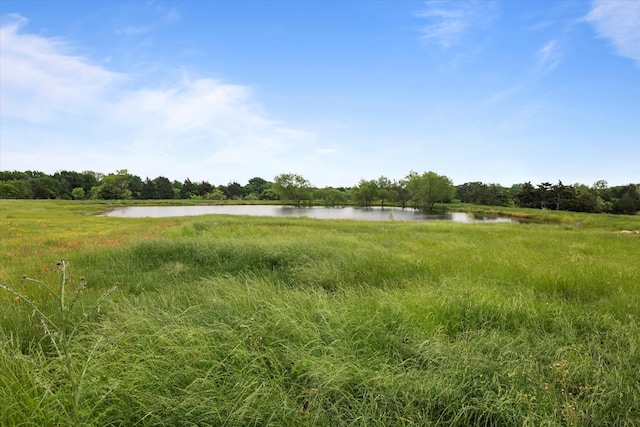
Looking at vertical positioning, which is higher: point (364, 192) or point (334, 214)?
point (364, 192)

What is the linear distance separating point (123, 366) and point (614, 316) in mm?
7220

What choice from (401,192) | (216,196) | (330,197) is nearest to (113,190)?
(216,196)

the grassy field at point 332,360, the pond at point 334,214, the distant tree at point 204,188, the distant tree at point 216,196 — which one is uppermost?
the distant tree at point 204,188

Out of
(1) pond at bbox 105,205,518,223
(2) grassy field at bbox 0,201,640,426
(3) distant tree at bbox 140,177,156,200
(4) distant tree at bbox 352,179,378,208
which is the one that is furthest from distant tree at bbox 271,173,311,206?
(2) grassy field at bbox 0,201,640,426

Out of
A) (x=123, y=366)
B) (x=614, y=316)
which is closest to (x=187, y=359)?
(x=123, y=366)

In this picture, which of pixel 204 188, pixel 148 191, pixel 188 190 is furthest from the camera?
pixel 204 188

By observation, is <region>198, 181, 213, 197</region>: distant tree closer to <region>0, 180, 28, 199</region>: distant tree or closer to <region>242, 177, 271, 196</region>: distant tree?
<region>242, 177, 271, 196</region>: distant tree

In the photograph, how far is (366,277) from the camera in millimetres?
7793

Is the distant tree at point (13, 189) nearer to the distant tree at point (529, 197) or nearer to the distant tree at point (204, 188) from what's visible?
the distant tree at point (204, 188)

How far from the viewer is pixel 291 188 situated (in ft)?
358

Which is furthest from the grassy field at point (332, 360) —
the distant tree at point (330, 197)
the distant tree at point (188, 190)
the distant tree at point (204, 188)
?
the distant tree at point (204, 188)

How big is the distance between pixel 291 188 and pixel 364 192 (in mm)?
27239

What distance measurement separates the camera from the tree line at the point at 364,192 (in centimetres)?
7769

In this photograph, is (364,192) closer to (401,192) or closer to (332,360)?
(401,192)
